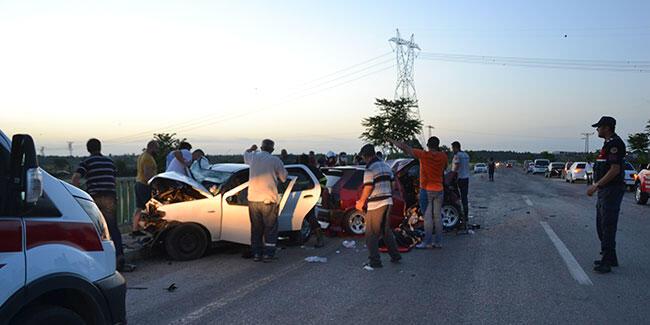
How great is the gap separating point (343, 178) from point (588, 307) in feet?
20.7

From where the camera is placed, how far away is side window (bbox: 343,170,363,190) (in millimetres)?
11305

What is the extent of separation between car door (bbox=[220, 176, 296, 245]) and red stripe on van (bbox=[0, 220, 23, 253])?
569 centimetres

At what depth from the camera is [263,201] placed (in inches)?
330

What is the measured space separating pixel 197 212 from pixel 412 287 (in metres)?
3.70

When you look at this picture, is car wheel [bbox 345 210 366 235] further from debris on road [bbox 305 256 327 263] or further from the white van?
the white van

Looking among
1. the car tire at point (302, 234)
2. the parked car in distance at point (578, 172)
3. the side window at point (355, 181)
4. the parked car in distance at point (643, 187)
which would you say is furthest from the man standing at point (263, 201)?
the parked car in distance at point (578, 172)

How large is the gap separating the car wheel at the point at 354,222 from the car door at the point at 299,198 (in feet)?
4.73

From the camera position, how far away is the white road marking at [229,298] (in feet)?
18.0

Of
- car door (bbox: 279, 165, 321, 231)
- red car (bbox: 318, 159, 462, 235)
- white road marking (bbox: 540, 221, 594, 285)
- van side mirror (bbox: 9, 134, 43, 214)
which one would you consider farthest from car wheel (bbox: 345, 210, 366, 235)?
van side mirror (bbox: 9, 134, 43, 214)

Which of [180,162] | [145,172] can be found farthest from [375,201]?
[145,172]

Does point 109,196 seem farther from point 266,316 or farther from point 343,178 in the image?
point 343,178

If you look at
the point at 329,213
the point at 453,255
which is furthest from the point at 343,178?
the point at 453,255

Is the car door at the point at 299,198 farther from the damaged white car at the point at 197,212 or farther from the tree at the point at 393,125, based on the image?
the tree at the point at 393,125

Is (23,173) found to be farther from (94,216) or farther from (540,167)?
(540,167)
